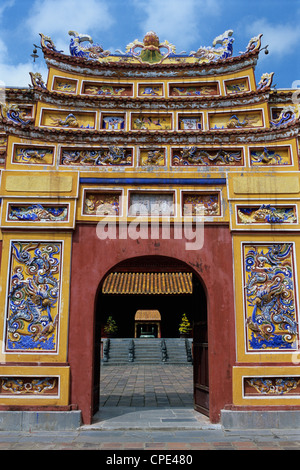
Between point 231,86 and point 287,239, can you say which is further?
point 231,86

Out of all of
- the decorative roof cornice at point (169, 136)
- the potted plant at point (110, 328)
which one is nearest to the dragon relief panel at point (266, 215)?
the decorative roof cornice at point (169, 136)

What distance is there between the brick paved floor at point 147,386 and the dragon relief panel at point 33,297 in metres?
2.54

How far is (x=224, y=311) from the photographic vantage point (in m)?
6.89

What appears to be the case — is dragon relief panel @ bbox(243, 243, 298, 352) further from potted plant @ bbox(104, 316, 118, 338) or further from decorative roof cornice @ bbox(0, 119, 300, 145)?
potted plant @ bbox(104, 316, 118, 338)

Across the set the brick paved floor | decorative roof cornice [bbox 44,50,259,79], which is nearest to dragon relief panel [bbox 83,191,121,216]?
decorative roof cornice [bbox 44,50,259,79]

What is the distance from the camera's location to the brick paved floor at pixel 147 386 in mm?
8750

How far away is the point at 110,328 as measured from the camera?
70.7ft

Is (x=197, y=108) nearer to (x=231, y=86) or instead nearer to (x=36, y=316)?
(x=231, y=86)

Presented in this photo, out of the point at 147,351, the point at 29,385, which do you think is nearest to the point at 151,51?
the point at 29,385

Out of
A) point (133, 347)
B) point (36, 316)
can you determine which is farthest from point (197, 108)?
point (133, 347)

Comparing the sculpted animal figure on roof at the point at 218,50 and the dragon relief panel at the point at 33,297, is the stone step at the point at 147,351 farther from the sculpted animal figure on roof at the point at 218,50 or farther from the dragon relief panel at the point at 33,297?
the sculpted animal figure on roof at the point at 218,50

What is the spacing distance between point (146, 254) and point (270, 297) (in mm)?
2128

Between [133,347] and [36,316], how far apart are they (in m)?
12.6

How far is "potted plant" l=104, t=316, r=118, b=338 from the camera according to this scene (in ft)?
70.7
